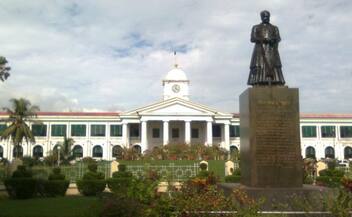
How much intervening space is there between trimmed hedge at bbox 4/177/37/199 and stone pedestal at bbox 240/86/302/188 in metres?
12.2

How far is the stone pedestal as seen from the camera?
10727mm

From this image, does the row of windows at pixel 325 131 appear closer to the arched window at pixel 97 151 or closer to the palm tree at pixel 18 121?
the arched window at pixel 97 151

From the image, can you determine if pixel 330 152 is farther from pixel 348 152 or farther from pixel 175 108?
pixel 175 108

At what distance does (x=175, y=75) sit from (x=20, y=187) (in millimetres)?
47126

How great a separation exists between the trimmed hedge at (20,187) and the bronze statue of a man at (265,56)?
12180mm

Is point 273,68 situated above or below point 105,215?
above

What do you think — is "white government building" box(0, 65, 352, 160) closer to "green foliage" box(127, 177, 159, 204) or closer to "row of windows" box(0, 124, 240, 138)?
"row of windows" box(0, 124, 240, 138)

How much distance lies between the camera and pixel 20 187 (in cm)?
2000

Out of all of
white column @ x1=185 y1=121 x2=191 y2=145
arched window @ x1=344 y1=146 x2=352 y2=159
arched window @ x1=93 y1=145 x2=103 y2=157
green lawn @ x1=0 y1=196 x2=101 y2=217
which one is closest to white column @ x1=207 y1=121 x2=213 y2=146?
white column @ x1=185 y1=121 x2=191 y2=145

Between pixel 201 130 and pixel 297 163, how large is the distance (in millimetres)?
51780

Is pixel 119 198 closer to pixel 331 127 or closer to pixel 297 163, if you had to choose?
pixel 297 163

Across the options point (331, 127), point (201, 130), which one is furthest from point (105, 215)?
point (331, 127)

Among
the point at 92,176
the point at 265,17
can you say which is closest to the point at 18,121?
the point at 92,176

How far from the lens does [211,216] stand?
788 cm
